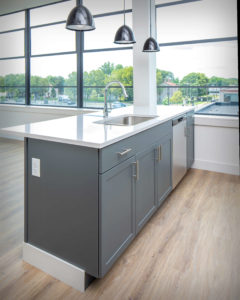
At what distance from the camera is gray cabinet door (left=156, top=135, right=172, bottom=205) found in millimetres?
2502

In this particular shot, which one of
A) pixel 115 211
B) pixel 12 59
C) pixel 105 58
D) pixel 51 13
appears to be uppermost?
pixel 51 13

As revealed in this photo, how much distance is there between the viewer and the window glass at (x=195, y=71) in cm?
381

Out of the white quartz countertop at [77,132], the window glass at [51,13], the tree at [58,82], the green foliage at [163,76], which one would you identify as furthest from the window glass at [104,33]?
the white quartz countertop at [77,132]

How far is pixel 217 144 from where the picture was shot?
3887mm

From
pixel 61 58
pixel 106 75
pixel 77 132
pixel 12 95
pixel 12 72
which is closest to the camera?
pixel 77 132

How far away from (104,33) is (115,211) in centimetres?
405

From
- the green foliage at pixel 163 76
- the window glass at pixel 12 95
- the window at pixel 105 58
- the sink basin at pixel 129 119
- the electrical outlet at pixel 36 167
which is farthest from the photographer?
the window glass at pixel 12 95

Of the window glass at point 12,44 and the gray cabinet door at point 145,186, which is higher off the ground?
the window glass at point 12,44

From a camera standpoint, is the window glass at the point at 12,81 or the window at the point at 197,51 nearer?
the window at the point at 197,51

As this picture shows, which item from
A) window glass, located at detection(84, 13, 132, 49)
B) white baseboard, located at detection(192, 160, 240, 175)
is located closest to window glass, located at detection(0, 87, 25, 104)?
window glass, located at detection(84, 13, 132, 49)

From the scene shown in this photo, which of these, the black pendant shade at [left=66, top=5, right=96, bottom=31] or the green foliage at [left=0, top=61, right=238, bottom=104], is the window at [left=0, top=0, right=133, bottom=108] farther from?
the black pendant shade at [left=66, top=5, right=96, bottom=31]

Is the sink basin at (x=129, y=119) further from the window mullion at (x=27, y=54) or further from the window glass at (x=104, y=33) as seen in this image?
the window mullion at (x=27, y=54)

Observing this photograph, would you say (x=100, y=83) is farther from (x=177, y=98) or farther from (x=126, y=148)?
(x=126, y=148)

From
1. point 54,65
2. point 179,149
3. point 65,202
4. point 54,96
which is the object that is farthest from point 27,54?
point 65,202
